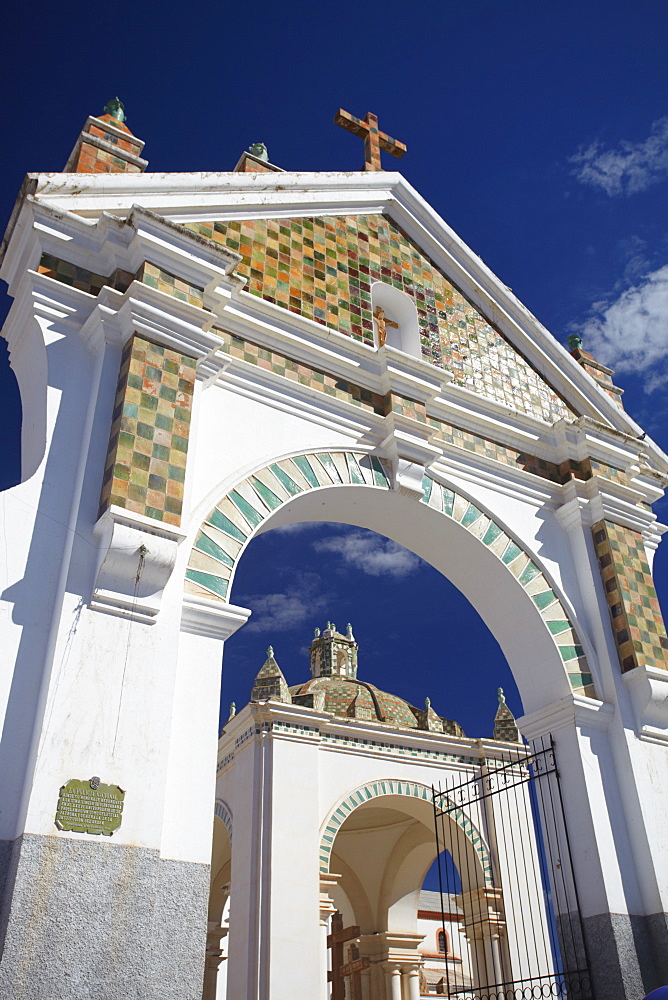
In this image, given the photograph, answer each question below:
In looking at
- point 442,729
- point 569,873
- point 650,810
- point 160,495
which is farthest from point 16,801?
point 442,729

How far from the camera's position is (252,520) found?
575 centimetres

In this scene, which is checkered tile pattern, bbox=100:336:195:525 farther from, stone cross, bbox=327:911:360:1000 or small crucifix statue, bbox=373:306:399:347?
stone cross, bbox=327:911:360:1000

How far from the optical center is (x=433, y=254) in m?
8.43

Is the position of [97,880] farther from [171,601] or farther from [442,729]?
[442,729]

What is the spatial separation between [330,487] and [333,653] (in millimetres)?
11990

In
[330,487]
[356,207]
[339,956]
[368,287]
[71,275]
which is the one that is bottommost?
[339,956]

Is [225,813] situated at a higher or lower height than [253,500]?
lower

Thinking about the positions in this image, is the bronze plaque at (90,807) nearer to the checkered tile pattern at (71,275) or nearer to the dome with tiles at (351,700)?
the checkered tile pattern at (71,275)

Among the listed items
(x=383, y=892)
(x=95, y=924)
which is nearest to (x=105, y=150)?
(x=95, y=924)

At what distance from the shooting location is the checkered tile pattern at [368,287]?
6930 millimetres

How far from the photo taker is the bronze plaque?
403 cm

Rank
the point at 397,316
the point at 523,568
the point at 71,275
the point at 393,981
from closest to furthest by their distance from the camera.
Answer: the point at 71,275 → the point at 523,568 → the point at 397,316 → the point at 393,981

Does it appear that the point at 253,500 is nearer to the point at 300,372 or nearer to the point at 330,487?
the point at 330,487

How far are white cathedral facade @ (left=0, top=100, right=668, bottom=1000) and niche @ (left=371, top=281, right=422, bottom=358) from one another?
0.03 metres
